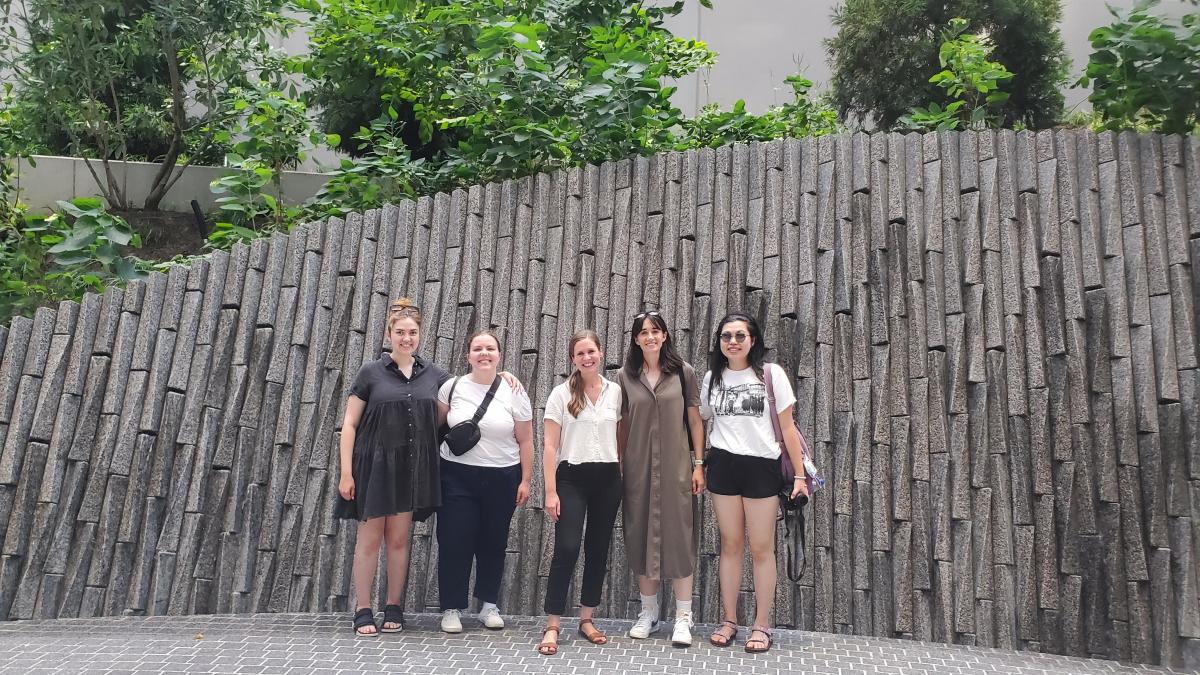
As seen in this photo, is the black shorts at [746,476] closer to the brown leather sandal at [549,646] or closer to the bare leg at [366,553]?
the brown leather sandal at [549,646]

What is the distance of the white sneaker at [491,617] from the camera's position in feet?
15.0

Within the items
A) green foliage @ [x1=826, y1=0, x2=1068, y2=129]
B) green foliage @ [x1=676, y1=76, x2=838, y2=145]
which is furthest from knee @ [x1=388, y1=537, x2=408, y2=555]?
green foliage @ [x1=826, y1=0, x2=1068, y2=129]

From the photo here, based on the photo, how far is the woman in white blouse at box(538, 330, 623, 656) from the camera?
430 cm

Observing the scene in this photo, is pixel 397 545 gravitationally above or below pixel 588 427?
below

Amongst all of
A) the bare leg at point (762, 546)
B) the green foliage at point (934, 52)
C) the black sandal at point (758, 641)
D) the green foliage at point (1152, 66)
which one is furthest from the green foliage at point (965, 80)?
the black sandal at point (758, 641)

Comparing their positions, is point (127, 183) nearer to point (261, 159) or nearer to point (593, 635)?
point (261, 159)

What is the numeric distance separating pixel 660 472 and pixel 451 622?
1183 millimetres

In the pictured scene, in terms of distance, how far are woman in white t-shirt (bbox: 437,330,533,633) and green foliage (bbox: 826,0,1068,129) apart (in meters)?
5.74

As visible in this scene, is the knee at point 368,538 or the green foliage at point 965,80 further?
the green foliage at point 965,80

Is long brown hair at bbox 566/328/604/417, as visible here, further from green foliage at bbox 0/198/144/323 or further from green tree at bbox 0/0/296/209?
green tree at bbox 0/0/296/209

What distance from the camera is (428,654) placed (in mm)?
4113

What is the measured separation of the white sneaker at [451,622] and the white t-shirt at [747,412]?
1423mm

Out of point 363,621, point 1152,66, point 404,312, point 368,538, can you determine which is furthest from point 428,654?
point 1152,66

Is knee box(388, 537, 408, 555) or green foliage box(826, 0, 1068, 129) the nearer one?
knee box(388, 537, 408, 555)
